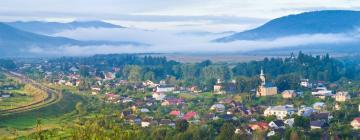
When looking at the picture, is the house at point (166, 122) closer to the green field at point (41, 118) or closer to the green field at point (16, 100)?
the green field at point (41, 118)

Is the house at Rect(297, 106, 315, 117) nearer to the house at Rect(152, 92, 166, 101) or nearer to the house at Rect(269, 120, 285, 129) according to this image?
the house at Rect(269, 120, 285, 129)

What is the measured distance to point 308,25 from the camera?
6668 inches

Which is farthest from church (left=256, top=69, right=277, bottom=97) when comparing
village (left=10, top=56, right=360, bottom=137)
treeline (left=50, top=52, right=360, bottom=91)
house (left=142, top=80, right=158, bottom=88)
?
house (left=142, top=80, right=158, bottom=88)

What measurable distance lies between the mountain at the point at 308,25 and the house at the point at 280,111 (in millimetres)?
131185

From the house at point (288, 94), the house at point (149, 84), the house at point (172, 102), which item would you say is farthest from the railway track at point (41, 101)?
the house at point (288, 94)

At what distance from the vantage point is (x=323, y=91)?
1623 inches

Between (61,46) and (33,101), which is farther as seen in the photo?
(61,46)

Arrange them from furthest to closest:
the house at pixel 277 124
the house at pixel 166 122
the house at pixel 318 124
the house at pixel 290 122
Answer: the house at pixel 166 122 < the house at pixel 290 122 < the house at pixel 277 124 < the house at pixel 318 124

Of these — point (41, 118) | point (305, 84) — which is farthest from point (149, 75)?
point (41, 118)

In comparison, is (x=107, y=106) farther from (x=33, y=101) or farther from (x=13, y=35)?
(x=13, y=35)

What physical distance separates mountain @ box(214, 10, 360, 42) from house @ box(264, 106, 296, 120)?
13119cm

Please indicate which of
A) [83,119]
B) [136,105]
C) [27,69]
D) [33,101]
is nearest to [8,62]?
[27,69]

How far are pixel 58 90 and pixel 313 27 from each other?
127362mm

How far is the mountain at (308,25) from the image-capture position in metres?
166
